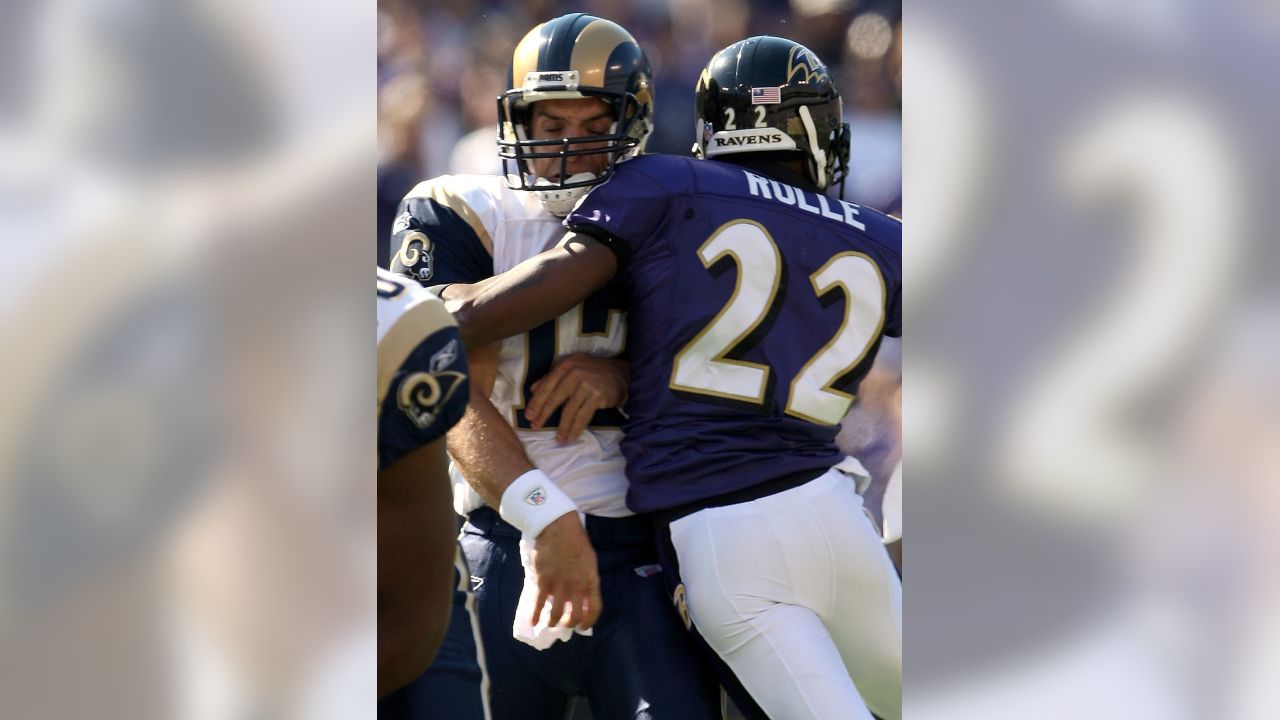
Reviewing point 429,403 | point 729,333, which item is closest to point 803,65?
point 729,333

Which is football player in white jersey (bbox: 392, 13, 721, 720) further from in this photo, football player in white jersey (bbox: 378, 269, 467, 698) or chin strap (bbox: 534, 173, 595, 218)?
football player in white jersey (bbox: 378, 269, 467, 698)

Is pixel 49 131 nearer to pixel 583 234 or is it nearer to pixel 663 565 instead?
pixel 583 234

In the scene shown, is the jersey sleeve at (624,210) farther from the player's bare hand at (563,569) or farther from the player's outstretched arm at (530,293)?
the player's bare hand at (563,569)

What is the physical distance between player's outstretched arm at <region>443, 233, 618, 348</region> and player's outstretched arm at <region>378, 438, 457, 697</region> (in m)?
0.50

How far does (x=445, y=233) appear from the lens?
1.91m

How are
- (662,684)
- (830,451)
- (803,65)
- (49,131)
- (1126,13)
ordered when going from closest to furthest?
(49,131) → (1126,13) → (662,684) → (830,451) → (803,65)

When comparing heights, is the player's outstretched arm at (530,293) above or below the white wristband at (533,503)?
above

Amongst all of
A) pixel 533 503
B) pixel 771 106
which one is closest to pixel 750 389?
pixel 533 503

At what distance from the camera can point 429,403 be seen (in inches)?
44.9

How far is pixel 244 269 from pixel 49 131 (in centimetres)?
15

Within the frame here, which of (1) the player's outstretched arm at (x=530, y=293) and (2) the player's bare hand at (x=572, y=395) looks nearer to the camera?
(1) the player's outstretched arm at (x=530, y=293)

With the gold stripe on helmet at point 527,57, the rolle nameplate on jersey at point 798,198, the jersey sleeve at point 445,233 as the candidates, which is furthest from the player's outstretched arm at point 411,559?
the gold stripe on helmet at point 527,57

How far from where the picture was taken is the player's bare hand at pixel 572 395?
183cm

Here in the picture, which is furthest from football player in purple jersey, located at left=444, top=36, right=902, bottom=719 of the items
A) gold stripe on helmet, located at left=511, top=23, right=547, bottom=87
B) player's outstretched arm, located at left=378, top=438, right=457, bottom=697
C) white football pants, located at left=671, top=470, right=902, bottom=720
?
player's outstretched arm, located at left=378, top=438, right=457, bottom=697
